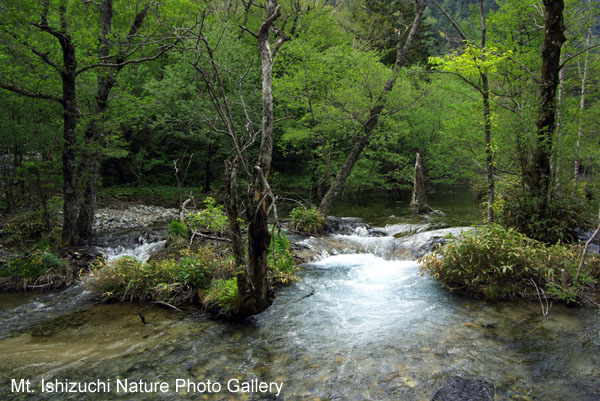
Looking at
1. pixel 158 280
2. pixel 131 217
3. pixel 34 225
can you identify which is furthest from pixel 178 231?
pixel 131 217

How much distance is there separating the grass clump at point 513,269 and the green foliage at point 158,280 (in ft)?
16.2

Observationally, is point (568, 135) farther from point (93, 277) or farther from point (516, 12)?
point (93, 277)

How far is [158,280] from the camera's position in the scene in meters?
6.70

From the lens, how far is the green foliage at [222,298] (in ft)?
18.9

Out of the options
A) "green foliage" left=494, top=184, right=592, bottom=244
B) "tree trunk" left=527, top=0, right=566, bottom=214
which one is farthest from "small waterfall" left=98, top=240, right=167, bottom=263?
"tree trunk" left=527, top=0, right=566, bottom=214

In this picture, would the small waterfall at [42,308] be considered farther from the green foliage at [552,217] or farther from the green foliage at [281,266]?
the green foliage at [552,217]

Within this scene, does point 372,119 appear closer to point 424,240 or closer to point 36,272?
point 424,240

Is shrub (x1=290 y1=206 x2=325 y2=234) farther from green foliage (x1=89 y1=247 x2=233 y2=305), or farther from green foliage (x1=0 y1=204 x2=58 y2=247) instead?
green foliage (x1=0 y1=204 x2=58 y2=247)

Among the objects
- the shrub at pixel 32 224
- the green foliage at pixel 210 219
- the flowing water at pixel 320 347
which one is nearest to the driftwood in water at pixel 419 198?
the flowing water at pixel 320 347

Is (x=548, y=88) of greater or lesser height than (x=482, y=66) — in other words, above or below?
below

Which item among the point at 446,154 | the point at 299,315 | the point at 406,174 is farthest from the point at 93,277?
the point at 446,154

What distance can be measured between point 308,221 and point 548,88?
7.96 meters

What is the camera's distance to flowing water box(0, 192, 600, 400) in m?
3.93

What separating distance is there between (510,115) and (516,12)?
8614 millimetres
